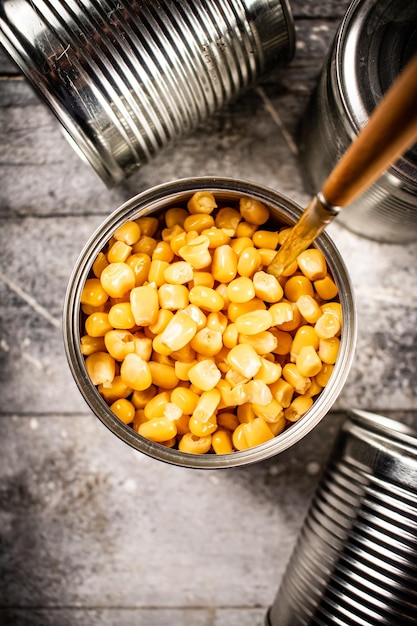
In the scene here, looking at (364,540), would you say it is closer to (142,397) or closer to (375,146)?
(142,397)

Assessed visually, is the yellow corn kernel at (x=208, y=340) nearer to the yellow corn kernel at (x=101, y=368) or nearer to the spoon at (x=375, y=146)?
the yellow corn kernel at (x=101, y=368)

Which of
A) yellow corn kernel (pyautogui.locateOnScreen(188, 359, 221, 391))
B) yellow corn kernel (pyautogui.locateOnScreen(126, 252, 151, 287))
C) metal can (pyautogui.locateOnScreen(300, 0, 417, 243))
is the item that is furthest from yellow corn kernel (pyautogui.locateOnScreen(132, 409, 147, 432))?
metal can (pyautogui.locateOnScreen(300, 0, 417, 243))

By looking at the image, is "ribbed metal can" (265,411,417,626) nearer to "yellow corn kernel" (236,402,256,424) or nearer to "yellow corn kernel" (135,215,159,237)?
"yellow corn kernel" (236,402,256,424)

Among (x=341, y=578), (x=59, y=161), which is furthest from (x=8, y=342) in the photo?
(x=341, y=578)

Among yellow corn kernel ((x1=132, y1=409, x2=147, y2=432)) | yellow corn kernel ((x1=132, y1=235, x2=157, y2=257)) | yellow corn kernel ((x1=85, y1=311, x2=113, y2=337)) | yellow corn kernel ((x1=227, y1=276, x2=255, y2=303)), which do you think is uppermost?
yellow corn kernel ((x1=132, y1=235, x2=157, y2=257))

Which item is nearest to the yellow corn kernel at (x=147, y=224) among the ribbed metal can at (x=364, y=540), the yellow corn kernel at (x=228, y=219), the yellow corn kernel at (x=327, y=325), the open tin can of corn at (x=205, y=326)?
the open tin can of corn at (x=205, y=326)

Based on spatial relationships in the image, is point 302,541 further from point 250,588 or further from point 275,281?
point 275,281

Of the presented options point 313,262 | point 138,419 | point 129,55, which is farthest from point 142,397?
point 129,55
